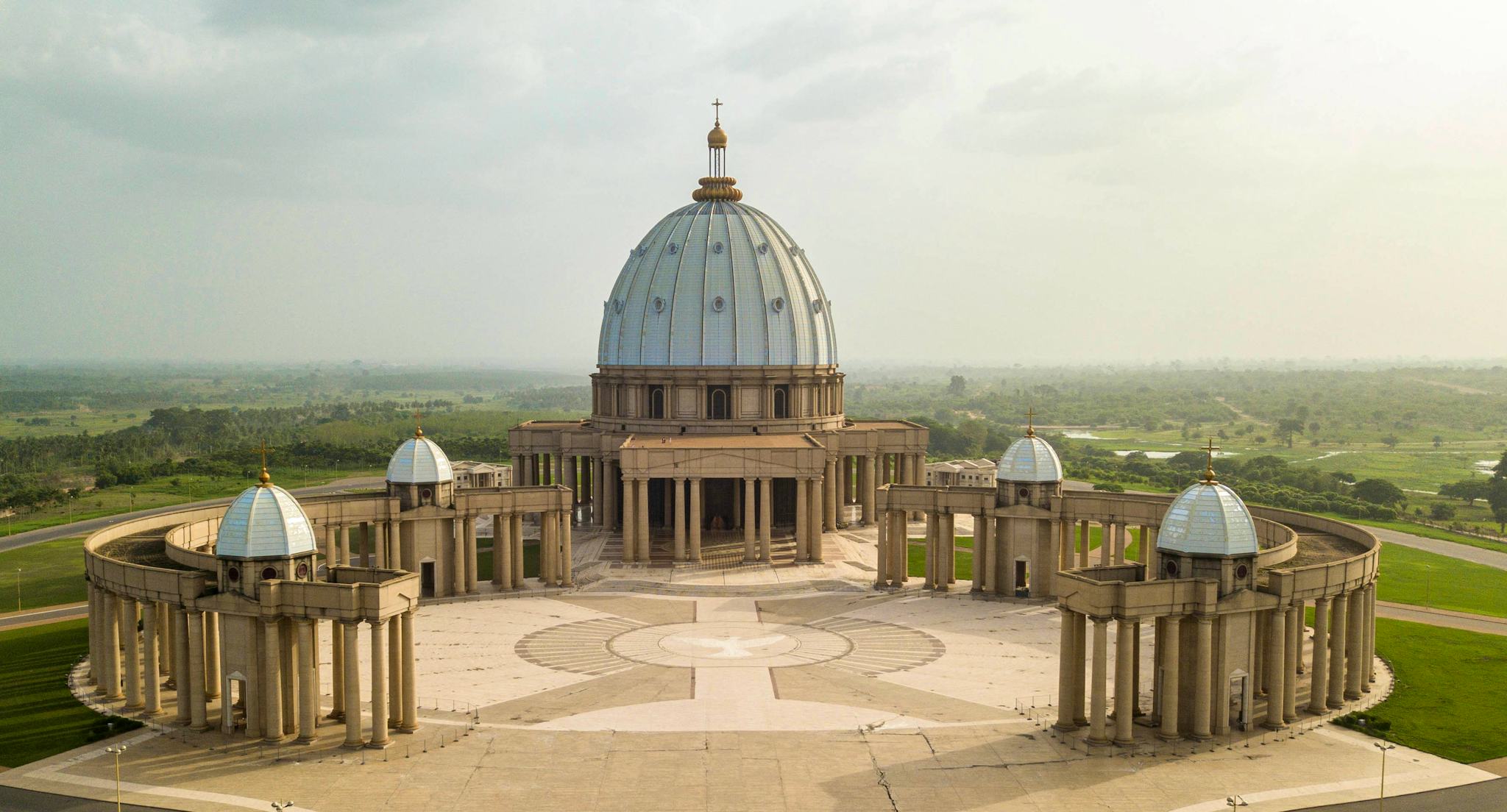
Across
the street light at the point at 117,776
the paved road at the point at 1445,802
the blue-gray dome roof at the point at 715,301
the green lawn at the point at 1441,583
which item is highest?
the blue-gray dome roof at the point at 715,301

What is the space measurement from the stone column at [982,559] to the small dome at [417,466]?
38.1 metres

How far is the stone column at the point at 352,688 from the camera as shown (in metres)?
50.3

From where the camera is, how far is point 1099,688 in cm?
5084

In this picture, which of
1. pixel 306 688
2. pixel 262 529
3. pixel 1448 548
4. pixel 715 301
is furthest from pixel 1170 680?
pixel 1448 548

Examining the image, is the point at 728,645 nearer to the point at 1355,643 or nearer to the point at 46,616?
the point at 1355,643

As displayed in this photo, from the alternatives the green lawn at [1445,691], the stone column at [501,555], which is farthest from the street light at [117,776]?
the green lawn at [1445,691]

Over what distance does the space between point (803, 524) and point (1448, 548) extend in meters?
62.9

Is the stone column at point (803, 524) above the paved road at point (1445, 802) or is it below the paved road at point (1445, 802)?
above

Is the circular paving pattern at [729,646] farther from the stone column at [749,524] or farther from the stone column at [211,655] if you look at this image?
the stone column at [749,524]

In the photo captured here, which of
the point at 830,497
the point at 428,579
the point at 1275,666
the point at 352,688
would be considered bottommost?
the point at 428,579

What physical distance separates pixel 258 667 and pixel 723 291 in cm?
6659

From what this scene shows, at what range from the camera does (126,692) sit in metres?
57.0

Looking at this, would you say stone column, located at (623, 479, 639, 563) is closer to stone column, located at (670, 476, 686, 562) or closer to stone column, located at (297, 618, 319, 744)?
stone column, located at (670, 476, 686, 562)

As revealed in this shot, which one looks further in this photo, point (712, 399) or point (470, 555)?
point (712, 399)
